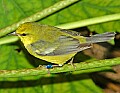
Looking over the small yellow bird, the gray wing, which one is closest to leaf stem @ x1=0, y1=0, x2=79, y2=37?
the small yellow bird

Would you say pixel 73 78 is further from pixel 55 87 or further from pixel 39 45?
pixel 39 45

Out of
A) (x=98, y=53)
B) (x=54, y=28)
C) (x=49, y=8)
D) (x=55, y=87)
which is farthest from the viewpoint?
(x=98, y=53)

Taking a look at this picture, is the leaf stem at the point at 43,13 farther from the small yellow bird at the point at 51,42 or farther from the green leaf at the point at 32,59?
the green leaf at the point at 32,59

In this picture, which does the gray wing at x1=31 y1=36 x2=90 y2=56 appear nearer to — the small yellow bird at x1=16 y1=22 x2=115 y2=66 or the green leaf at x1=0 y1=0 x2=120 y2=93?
the small yellow bird at x1=16 y1=22 x2=115 y2=66

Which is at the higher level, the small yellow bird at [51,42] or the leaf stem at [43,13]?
the leaf stem at [43,13]

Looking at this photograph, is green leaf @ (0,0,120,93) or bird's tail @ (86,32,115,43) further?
green leaf @ (0,0,120,93)

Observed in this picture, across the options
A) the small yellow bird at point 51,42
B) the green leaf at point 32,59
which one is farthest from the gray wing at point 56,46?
the green leaf at point 32,59

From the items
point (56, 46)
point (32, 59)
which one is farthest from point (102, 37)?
point (32, 59)

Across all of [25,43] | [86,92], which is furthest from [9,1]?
[86,92]

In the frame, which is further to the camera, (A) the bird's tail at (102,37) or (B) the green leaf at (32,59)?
(B) the green leaf at (32,59)
